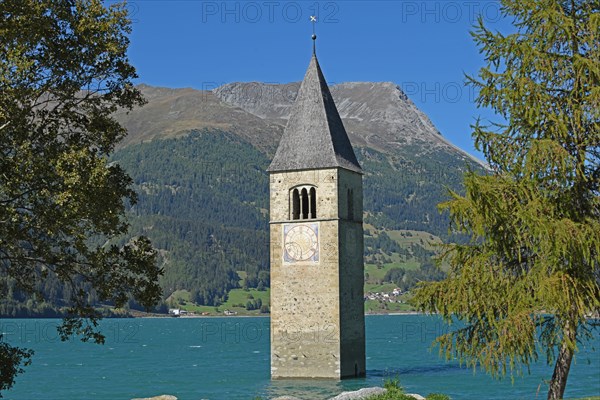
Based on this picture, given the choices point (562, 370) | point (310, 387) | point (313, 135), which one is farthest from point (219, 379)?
point (562, 370)

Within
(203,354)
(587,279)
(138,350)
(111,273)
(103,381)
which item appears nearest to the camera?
(587,279)

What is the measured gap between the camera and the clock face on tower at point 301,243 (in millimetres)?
49219

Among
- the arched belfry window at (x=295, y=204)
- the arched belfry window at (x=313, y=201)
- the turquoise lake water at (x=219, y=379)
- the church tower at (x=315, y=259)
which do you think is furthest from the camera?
the turquoise lake water at (x=219, y=379)

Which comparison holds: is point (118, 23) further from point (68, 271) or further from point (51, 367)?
point (51, 367)

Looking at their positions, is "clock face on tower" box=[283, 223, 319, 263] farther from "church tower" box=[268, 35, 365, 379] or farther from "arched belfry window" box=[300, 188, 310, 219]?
"arched belfry window" box=[300, 188, 310, 219]

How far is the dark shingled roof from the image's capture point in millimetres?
50188

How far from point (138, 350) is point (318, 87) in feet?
284

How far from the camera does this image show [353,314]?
5019cm

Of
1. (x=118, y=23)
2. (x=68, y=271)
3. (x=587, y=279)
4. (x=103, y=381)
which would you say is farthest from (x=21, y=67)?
(x=103, y=381)

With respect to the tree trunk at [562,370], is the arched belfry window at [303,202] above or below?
above

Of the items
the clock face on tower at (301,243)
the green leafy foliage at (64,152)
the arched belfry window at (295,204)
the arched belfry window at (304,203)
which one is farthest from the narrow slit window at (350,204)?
the green leafy foliage at (64,152)

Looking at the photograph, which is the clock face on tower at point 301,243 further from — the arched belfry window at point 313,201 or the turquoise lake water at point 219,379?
the turquoise lake water at point 219,379

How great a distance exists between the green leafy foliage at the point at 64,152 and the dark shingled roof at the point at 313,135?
28.5 meters

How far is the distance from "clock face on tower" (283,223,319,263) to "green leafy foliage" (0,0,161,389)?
27.4 meters
